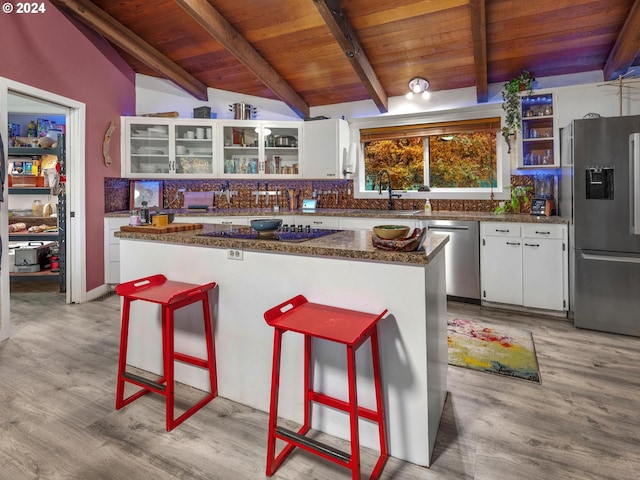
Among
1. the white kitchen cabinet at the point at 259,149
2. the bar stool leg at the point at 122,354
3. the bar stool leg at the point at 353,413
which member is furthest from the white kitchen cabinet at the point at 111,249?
the bar stool leg at the point at 353,413

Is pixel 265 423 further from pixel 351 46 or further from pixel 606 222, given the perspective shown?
pixel 351 46

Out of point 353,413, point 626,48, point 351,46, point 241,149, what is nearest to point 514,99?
point 626,48

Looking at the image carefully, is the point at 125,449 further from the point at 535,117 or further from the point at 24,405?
the point at 535,117

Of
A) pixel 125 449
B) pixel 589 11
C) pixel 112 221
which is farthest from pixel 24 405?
pixel 589 11

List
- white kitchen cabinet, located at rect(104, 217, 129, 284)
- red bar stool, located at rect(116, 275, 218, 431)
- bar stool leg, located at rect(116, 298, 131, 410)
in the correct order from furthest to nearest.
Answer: white kitchen cabinet, located at rect(104, 217, 129, 284) → bar stool leg, located at rect(116, 298, 131, 410) → red bar stool, located at rect(116, 275, 218, 431)

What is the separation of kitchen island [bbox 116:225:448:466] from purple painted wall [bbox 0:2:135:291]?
7.24 feet

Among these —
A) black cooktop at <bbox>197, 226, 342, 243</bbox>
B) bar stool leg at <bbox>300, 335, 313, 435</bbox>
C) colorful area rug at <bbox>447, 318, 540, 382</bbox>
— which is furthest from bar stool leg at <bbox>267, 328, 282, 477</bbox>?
colorful area rug at <bbox>447, 318, 540, 382</bbox>

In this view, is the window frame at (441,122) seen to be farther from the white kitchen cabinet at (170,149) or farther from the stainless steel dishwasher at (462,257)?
the white kitchen cabinet at (170,149)

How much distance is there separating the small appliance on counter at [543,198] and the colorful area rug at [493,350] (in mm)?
1356

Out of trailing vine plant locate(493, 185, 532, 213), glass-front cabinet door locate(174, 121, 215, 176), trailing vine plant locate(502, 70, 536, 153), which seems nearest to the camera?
trailing vine plant locate(502, 70, 536, 153)

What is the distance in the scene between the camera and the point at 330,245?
72.4 inches

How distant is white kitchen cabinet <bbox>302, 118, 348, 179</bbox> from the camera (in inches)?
193

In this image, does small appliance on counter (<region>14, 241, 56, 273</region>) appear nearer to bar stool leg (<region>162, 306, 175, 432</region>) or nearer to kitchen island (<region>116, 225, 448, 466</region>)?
kitchen island (<region>116, 225, 448, 466</region>)

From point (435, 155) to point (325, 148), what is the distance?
1437 mm
